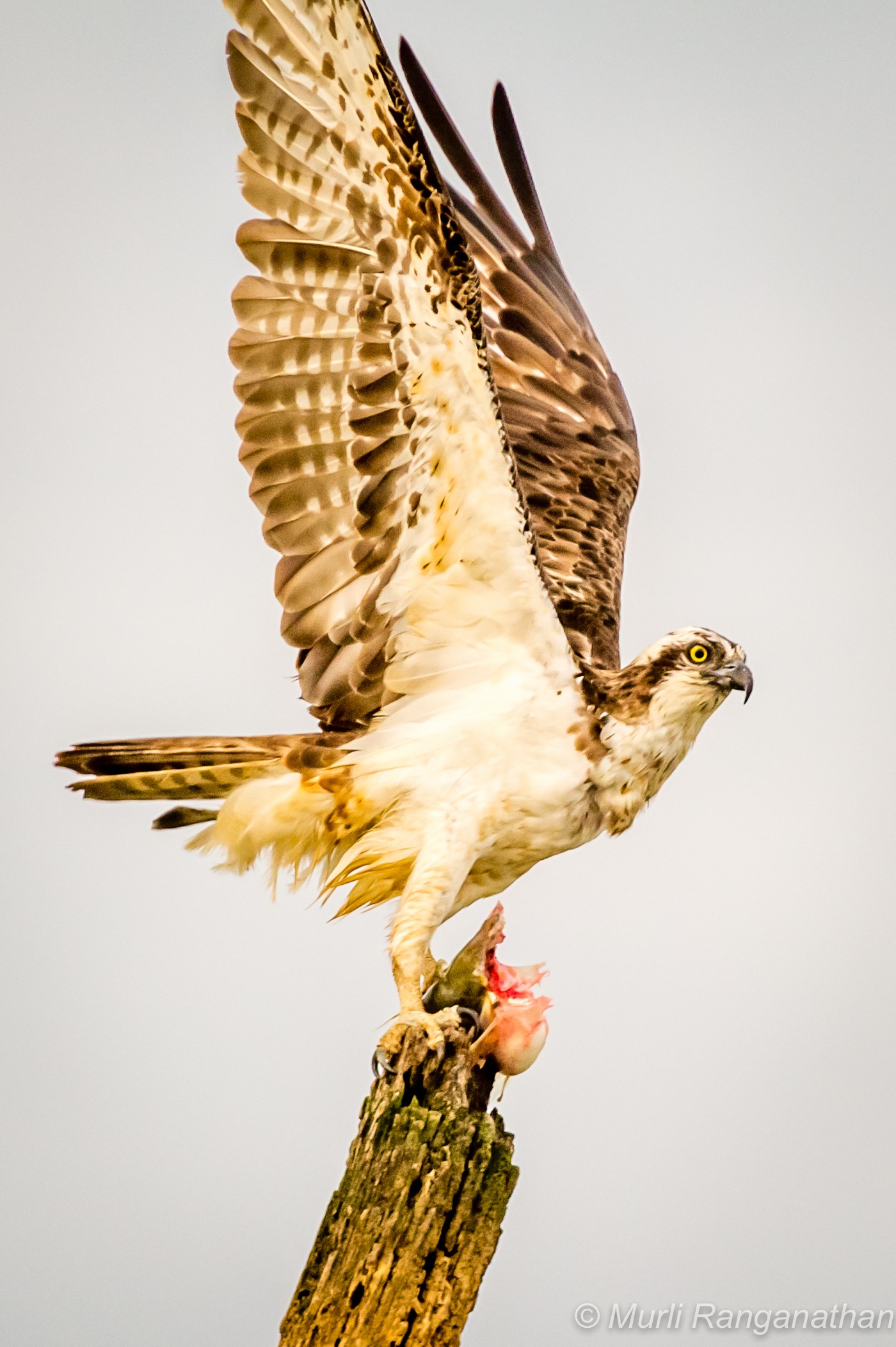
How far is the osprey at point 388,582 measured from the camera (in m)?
5.28

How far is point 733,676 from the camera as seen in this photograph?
603 centimetres

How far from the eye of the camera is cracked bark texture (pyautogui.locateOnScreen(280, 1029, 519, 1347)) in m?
4.59

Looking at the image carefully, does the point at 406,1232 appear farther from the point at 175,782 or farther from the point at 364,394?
the point at 364,394

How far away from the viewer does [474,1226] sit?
15.4ft

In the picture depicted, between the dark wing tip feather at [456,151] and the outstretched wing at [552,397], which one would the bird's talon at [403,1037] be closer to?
the outstretched wing at [552,397]

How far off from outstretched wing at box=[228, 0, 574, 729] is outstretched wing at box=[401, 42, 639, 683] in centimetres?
129

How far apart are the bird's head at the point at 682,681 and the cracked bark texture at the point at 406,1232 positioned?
1.81 m

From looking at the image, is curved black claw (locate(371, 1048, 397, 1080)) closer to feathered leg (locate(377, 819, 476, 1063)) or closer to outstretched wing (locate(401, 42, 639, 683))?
feathered leg (locate(377, 819, 476, 1063))

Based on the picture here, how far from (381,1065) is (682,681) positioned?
1.95 m

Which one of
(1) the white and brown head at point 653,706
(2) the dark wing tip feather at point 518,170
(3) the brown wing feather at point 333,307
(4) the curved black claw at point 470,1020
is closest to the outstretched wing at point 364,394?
(3) the brown wing feather at point 333,307

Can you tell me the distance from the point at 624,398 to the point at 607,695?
10.7ft

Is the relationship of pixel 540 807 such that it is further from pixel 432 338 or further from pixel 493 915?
pixel 432 338

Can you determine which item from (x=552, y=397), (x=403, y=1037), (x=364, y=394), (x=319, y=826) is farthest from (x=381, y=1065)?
(x=552, y=397)

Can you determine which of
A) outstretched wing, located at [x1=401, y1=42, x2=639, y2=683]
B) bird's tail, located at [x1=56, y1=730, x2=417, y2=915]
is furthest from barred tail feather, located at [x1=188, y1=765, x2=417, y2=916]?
outstretched wing, located at [x1=401, y1=42, x2=639, y2=683]
